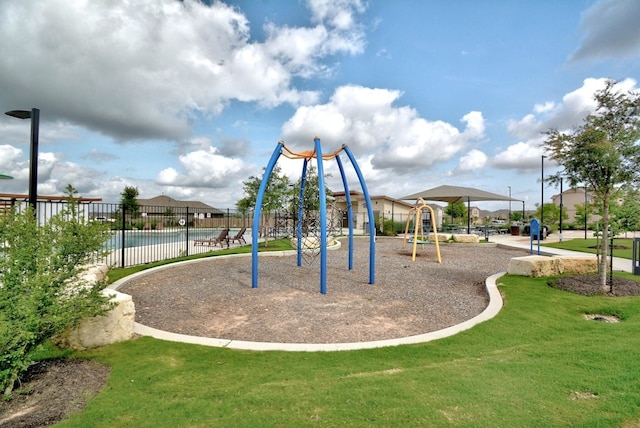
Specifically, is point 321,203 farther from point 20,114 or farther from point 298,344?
point 20,114

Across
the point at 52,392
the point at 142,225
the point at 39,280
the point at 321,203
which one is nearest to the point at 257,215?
the point at 321,203

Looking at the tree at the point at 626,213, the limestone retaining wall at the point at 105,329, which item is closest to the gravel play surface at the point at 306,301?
the limestone retaining wall at the point at 105,329

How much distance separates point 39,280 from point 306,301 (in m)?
4.55

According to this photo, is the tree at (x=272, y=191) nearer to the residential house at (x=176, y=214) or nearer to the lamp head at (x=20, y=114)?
the residential house at (x=176, y=214)

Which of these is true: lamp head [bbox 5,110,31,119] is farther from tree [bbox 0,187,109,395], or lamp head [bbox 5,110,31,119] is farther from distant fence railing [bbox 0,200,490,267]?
tree [bbox 0,187,109,395]

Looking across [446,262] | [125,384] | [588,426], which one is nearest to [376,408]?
[588,426]

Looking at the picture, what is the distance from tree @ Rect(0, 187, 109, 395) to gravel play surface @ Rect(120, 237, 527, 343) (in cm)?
186

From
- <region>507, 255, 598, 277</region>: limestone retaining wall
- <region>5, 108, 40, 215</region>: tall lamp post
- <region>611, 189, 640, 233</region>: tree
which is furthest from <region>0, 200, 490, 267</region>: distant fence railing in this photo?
<region>611, 189, 640, 233</region>: tree

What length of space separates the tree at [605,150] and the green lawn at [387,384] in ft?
13.4

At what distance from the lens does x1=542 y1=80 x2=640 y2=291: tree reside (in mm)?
7203

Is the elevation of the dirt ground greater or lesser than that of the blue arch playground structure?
lesser

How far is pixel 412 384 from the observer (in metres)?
3.16

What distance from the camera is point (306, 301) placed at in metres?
6.89

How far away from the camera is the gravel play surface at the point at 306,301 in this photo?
5238 mm
